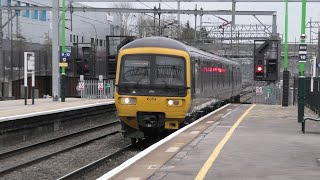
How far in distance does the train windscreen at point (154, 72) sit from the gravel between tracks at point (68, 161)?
7.88 feet

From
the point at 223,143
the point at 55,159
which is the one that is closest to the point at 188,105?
the point at 223,143

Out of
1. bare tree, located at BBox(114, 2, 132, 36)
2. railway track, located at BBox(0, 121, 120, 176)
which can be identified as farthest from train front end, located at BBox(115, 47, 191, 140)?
bare tree, located at BBox(114, 2, 132, 36)

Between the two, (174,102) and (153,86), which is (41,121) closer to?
(153,86)

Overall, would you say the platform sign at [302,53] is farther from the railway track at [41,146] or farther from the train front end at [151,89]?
the railway track at [41,146]

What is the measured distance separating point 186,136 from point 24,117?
6.46 meters

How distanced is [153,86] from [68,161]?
3174mm

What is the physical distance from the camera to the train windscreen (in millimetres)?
14375

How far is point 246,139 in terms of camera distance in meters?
12.4

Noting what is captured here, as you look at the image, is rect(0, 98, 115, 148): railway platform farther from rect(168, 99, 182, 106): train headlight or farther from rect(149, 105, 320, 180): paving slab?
rect(149, 105, 320, 180): paving slab

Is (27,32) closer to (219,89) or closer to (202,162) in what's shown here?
(219,89)

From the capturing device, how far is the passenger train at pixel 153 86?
46.8 ft

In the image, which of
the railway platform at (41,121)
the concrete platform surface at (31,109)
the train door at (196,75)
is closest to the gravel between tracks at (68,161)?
the railway platform at (41,121)

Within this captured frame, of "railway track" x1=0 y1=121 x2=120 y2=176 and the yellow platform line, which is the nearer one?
the yellow platform line

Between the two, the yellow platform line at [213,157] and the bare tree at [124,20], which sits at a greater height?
the bare tree at [124,20]
